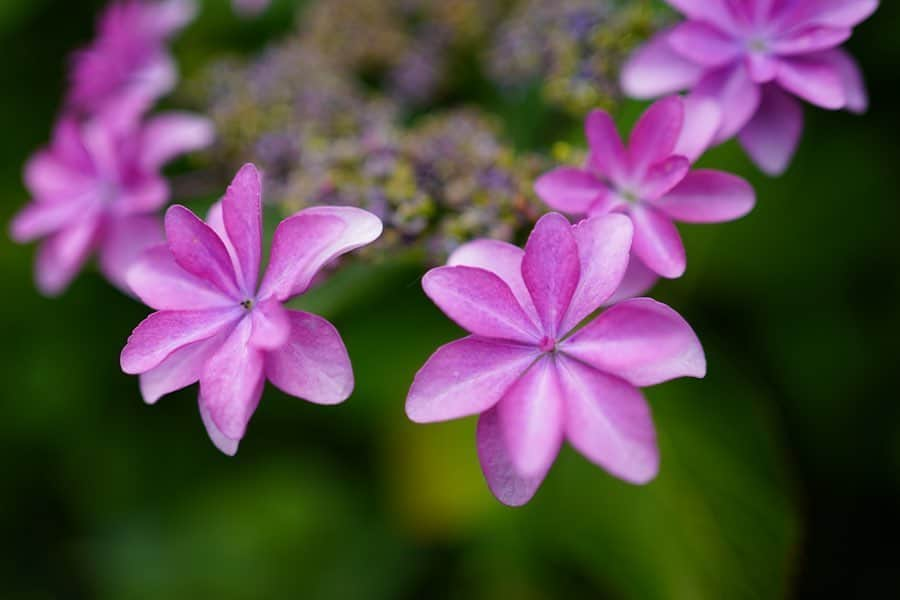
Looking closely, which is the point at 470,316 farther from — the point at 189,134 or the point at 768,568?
the point at 189,134

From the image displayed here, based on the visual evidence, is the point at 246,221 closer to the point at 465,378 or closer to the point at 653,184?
the point at 465,378

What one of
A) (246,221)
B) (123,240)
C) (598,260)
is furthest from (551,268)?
(123,240)

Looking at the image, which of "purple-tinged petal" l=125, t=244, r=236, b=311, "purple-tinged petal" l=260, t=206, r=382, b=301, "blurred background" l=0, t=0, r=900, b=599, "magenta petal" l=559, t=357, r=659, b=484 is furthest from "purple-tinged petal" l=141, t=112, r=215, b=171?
"magenta petal" l=559, t=357, r=659, b=484

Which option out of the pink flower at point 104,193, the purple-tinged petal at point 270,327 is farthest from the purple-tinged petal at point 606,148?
the pink flower at point 104,193

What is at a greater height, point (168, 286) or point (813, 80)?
point (813, 80)

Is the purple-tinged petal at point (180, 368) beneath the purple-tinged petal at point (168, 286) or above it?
beneath

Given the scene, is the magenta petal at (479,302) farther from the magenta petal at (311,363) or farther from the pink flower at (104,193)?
the pink flower at (104,193)
